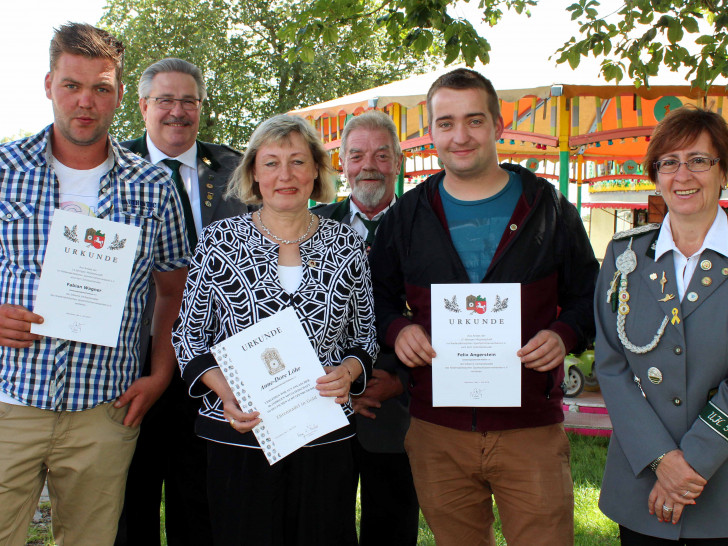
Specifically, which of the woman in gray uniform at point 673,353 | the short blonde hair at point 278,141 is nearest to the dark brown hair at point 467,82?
the short blonde hair at point 278,141

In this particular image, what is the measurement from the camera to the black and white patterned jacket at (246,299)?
2623 mm

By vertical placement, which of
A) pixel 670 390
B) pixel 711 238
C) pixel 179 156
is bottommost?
pixel 670 390

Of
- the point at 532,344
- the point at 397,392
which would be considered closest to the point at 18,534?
the point at 397,392

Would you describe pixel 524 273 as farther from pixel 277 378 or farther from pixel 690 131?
pixel 277 378

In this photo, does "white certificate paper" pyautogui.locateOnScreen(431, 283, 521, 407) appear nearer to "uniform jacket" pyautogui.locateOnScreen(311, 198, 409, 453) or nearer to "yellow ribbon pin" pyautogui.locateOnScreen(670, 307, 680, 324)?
"yellow ribbon pin" pyautogui.locateOnScreen(670, 307, 680, 324)

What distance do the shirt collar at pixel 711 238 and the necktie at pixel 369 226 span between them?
1731mm

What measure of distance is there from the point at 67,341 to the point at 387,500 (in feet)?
6.33

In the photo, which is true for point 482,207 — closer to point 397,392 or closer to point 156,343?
point 397,392

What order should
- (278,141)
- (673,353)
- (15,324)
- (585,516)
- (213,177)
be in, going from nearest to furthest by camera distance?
(673,353)
(15,324)
(278,141)
(213,177)
(585,516)

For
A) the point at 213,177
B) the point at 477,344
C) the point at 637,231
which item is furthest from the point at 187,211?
the point at 637,231

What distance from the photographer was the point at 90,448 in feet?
8.98

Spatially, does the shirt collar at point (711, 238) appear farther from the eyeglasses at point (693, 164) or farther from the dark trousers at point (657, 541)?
the dark trousers at point (657, 541)

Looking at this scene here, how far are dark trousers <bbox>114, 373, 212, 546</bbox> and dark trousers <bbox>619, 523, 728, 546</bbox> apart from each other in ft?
6.89

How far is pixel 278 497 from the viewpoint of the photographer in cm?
260
